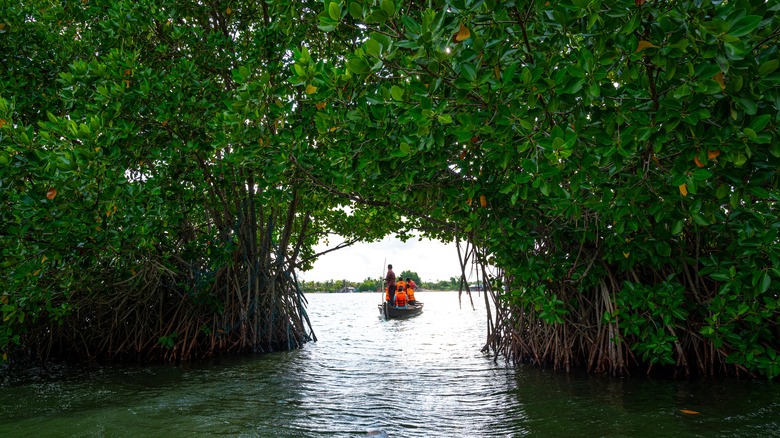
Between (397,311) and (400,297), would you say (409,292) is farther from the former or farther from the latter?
(397,311)

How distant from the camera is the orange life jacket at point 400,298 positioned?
1673 cm

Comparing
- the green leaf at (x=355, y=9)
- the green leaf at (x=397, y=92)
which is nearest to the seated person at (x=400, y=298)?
the green leaf at (x=397, y=92)

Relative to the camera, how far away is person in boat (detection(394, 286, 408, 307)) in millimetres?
16734

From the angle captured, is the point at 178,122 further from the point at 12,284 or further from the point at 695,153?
the point at 695,153

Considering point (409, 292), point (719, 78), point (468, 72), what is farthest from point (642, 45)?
point (409, 292)

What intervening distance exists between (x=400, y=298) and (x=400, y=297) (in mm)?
34

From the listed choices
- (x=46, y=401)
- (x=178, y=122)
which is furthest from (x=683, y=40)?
(x=46, y=401)

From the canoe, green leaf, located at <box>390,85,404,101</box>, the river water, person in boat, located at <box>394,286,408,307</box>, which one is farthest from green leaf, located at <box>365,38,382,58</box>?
person in boat, located at <box>394,286,408,307</box>

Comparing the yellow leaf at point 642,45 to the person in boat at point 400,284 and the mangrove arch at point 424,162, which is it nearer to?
the mangrove arch at point 424,162

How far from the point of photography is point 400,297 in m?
16.7

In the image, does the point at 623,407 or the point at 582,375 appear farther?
the point at 582,375

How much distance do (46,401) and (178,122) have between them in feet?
10.3

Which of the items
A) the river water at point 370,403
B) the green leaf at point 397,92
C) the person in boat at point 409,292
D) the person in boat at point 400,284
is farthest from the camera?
the person in boat at point 409,292

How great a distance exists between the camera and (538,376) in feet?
19.2
